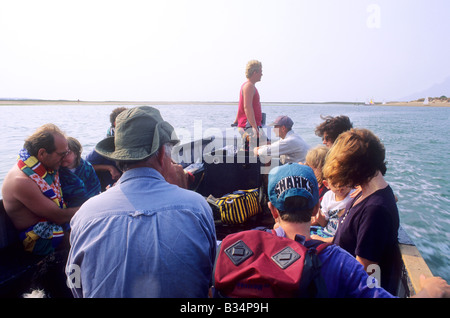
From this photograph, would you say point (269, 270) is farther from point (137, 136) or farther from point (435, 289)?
point (137, 136)

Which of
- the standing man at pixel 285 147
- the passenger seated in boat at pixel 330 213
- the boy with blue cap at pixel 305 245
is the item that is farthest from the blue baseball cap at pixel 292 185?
the standing man at pixel 285 147

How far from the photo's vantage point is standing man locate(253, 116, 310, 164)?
3.88m

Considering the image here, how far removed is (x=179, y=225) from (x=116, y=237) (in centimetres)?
23

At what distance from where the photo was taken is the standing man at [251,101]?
429cm

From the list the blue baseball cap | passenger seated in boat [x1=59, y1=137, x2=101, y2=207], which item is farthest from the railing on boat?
passenger seated in boat [x1=59, y1=137, x2=101, y2=207]

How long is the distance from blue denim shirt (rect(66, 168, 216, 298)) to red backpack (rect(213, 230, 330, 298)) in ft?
0.40

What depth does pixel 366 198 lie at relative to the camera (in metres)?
1.66

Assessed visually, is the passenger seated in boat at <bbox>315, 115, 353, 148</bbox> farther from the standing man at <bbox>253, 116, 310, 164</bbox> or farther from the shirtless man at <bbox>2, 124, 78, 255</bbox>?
the shirtless man at <bbox>2, 124, 78, 255</bbox>

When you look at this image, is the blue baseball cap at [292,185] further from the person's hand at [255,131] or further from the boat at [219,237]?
the person's hand at [255,131]

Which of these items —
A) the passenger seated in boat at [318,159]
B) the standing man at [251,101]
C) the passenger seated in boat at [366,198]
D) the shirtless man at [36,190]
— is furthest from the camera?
the standing man at [251,101]

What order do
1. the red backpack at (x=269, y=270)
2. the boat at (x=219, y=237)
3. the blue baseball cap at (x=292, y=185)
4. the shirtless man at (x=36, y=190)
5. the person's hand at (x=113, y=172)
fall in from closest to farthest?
the red backpack at (x=269, y=270)
the blue baseball cap at (x=292, y=185)
the boat at (x=219, y=237)
the shirtless man at (x=36, y=190)
the person's hand at (x=113, y=172)

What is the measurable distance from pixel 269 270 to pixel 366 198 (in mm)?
973

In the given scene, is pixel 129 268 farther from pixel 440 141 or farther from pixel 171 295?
pixel 440 141
